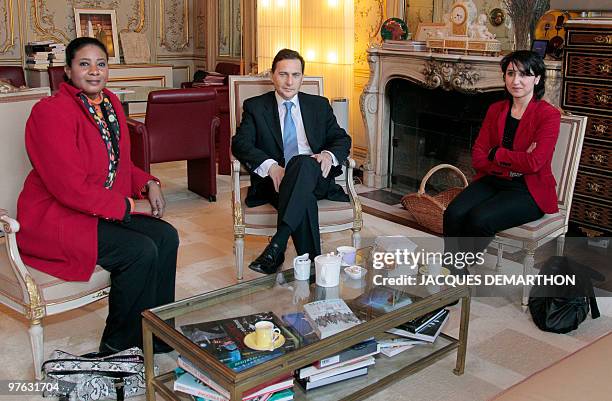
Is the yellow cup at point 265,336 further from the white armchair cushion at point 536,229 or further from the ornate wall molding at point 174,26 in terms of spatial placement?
the ornate wall molding at point 174,26

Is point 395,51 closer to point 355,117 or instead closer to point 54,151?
point 355,117

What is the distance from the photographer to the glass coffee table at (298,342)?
2010mm

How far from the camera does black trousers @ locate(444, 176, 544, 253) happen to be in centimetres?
336

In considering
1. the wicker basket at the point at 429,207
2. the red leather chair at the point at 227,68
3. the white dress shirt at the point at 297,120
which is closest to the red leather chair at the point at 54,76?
the red leather chair at the point at 227,68

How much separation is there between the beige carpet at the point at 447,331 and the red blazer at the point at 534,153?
0.58m

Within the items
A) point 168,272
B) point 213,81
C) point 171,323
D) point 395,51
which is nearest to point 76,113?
point 168,272

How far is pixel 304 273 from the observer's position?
8.74 ft

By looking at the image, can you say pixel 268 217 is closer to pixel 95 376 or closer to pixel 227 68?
pixel 95 376

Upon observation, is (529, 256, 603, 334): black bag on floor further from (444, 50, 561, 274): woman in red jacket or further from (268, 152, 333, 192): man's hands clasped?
(268, 152, 333, 192): man's hands clasped

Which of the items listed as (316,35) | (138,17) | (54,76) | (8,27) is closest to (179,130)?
(316,35)

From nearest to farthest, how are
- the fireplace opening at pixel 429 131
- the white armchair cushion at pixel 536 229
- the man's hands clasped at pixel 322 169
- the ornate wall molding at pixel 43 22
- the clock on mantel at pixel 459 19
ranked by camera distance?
1. the white armchair cushion at pixel 536 229
2. the man's hands clasped at pixel 322 169
3. the clock on mantel at pixel 459 19
4. the fireplace opening at pixel 429 131
5. the ornate wall molding at pixel 43 22

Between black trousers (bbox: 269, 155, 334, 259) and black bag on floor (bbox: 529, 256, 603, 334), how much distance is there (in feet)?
3.60

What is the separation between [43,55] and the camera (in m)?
7.66

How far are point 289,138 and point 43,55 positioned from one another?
16.3 feet
